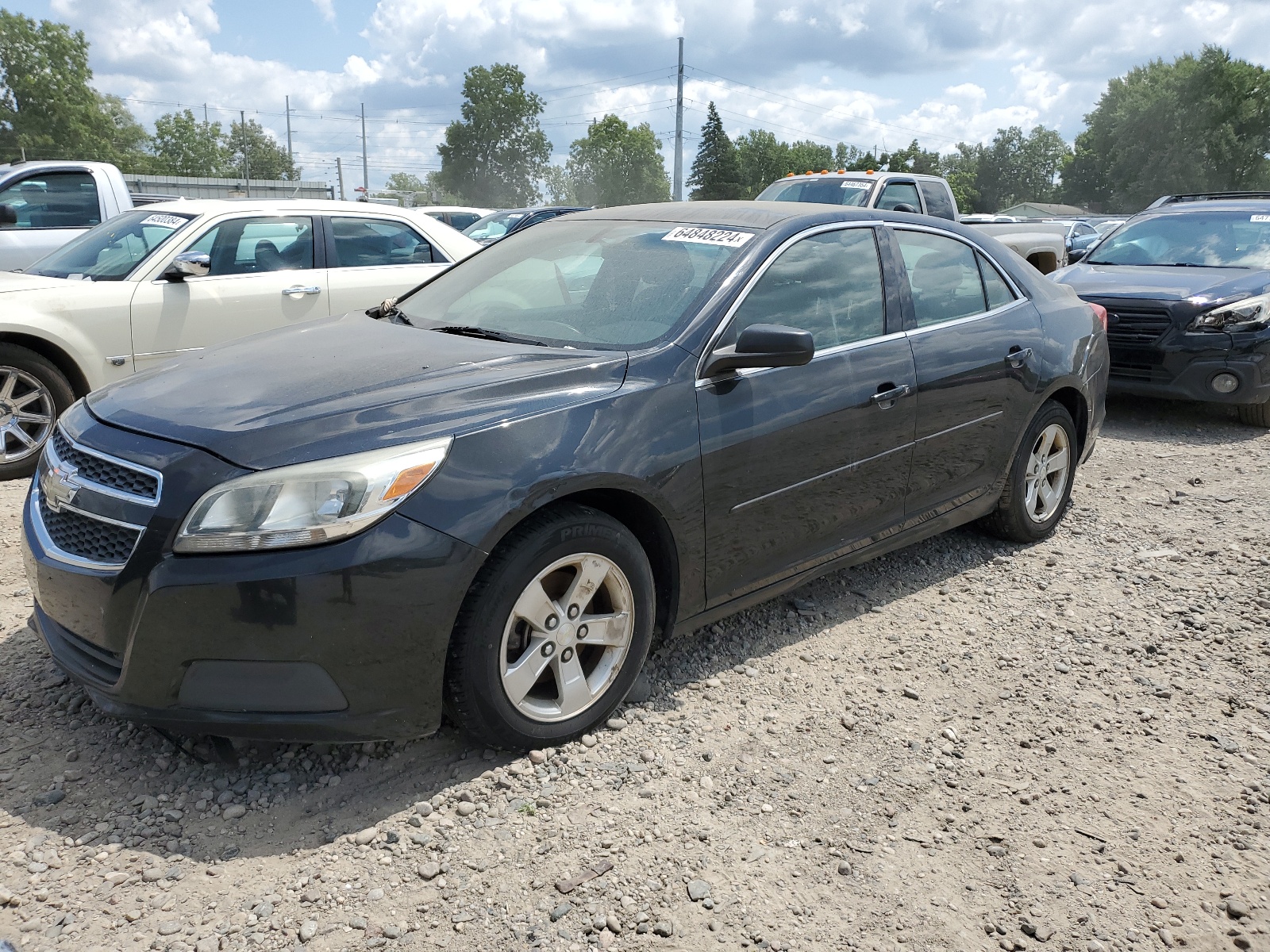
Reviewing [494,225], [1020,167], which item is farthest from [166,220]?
[1020,167]

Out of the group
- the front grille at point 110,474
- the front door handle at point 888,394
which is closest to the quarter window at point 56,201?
the front grille at point 110,474

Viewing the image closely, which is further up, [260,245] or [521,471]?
[260,245]

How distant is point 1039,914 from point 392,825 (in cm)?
169

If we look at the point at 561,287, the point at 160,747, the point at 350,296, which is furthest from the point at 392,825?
the point at 350,296

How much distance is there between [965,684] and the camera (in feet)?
12.3

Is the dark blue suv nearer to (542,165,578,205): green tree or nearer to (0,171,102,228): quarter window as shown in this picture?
(0,171,102,228): quarter window

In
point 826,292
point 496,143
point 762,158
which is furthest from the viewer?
point 496,143

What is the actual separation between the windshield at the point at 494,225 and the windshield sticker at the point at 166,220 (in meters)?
12.8

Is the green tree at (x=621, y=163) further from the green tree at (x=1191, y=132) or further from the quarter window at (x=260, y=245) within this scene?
the quarter window at (x=260, y=245)

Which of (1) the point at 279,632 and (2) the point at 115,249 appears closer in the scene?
(1) the point at 279,632

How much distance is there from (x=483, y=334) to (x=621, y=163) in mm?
107326

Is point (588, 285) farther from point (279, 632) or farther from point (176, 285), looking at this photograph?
point (176, 285)

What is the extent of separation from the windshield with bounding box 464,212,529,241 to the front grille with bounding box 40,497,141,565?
1728 cm

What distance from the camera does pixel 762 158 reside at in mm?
96000
